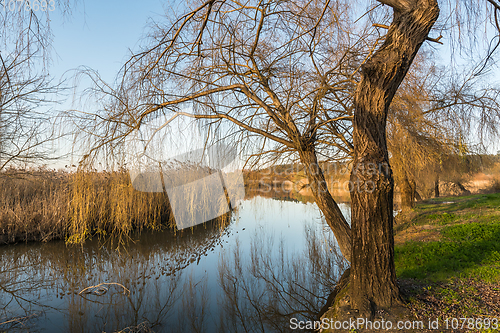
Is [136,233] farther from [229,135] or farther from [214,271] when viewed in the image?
[229,135]

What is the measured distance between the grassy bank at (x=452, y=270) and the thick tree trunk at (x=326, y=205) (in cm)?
73

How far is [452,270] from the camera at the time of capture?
3.20 meters

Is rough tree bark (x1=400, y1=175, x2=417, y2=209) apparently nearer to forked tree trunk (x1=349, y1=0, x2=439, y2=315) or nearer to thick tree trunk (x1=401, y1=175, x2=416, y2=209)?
thick tree trunk (x1=401, y1=175, x2=416, y2=209)

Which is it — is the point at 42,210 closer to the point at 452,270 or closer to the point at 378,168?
the point at 378,168

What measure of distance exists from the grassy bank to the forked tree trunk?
407mm

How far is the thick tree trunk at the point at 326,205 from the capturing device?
3.75m

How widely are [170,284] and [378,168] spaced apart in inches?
141

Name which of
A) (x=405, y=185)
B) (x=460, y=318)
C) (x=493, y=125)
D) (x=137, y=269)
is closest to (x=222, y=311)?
(x=137, y=269)

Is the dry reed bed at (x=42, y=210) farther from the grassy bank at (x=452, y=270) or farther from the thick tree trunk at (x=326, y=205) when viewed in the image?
the grassy bank at (x=452, y=270)

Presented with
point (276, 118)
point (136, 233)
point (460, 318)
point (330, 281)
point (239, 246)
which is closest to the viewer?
point (460, 318)

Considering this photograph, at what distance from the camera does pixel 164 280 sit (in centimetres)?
439

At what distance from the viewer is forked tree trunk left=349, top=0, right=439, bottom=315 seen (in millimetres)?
2303

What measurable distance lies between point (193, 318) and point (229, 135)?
2352mm
